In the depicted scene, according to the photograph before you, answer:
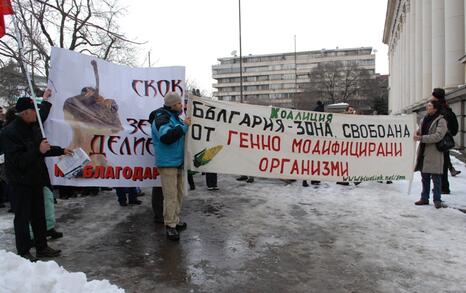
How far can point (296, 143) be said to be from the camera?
6691 millimetres

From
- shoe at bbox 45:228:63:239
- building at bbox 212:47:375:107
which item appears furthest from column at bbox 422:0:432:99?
building at bbox 212:47:375:107

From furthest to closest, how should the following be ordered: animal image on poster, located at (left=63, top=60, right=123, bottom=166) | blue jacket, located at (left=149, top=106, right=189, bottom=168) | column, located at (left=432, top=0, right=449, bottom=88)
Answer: column, located at (left=432, top=0, right=449, bottom=88) → animal image on poster, located at (left=63, top=60, right=123, bottom=166) → blue jacket, located at (left=149, top=106, right=189, bottom=168)

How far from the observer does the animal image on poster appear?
588 centimetres

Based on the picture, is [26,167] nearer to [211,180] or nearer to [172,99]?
[172,99]

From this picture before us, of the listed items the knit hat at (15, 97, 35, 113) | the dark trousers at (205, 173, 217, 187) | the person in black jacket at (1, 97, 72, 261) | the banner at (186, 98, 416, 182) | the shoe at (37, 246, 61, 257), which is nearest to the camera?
the person in black jacket at (1, 97, 72, 261)

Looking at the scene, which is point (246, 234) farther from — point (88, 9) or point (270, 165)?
point (88, 9)

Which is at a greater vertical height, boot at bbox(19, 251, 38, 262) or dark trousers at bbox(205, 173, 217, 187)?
dark trousers at bbox(205, 173, 217, 187)

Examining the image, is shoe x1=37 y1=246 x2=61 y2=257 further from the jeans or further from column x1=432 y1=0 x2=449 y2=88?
column x1=432 y1=0 x2=449 y2=88

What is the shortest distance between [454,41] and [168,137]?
665 inches

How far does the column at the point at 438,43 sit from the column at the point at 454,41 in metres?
2.67

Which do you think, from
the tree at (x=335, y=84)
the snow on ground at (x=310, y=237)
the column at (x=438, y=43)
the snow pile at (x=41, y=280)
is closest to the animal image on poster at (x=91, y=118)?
the snow on ground at (x=310, y=237)

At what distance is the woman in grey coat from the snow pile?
5.51 metres

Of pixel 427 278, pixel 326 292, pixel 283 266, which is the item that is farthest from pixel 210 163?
pixel 427 278

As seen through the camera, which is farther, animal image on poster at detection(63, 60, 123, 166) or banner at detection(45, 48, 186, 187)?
animal image on poster at detection(63, 60, 123, 166)
